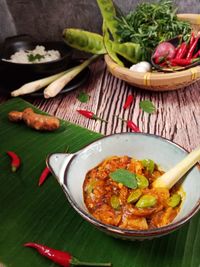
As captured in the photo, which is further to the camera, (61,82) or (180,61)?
(61,82)

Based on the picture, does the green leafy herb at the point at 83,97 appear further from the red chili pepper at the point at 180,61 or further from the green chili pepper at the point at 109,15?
the red chili pepper at the point at 180,61

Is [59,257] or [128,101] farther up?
[59,257]

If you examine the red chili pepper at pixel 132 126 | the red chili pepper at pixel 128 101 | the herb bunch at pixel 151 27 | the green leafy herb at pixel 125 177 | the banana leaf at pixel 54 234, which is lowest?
the red chili pepper at pixel 128 101

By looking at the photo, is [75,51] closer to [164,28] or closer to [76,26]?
[76,26]

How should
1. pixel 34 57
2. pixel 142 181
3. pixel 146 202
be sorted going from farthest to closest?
1. pixel 34 57
2. pixel 142 181
3. pixel 146 202

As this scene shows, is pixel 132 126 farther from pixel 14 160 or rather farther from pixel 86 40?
pixel 86 40

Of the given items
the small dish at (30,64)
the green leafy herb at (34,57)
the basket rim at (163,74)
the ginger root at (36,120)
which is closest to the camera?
the ginger root at (36,120)

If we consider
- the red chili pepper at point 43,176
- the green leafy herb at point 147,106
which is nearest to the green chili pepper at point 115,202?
the red chili pepper at point 43,176

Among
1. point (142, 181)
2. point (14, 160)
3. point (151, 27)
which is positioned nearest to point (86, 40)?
point (151, 27)
